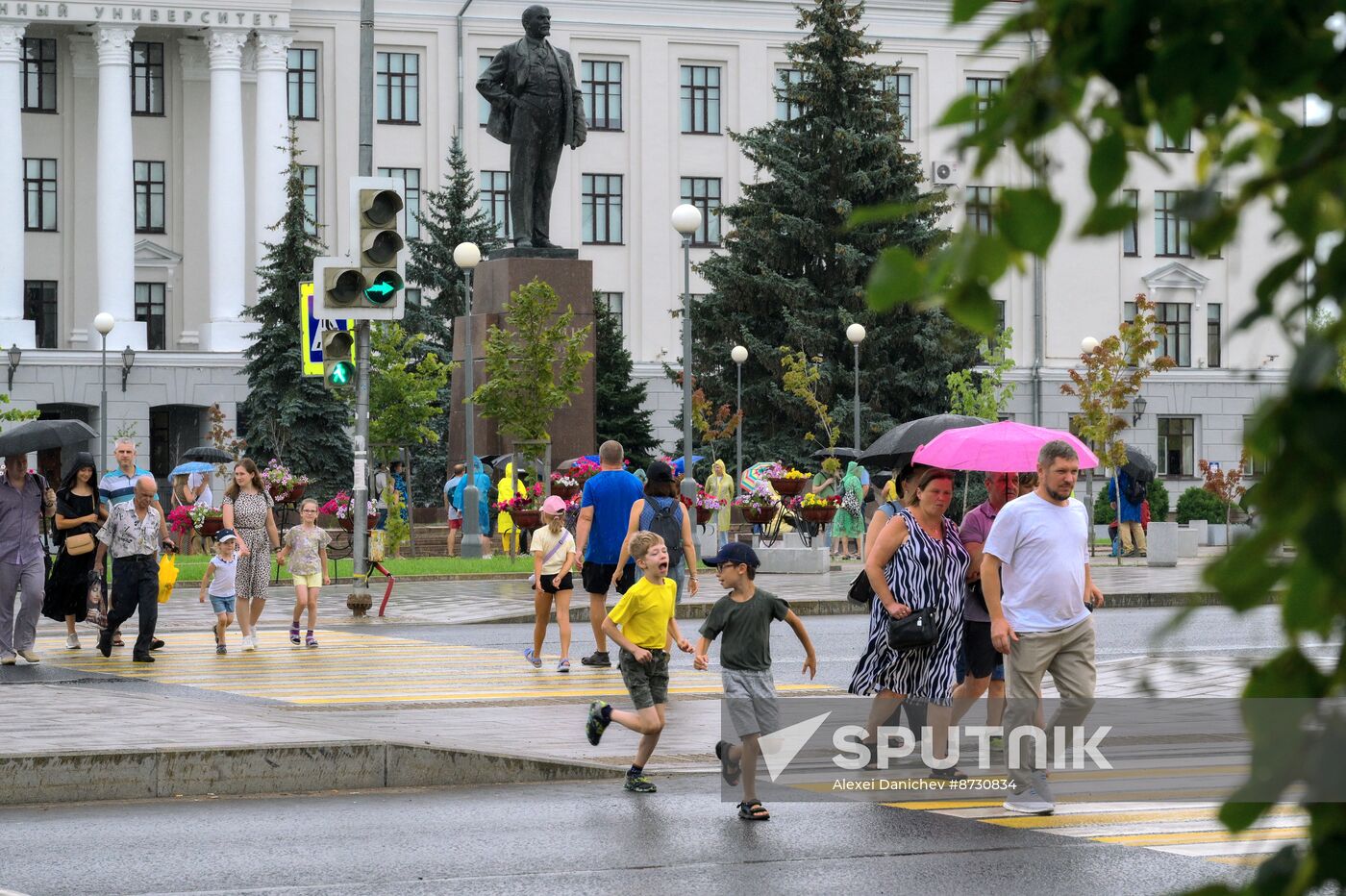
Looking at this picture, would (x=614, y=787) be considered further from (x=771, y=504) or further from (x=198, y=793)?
(x=771, y=504)

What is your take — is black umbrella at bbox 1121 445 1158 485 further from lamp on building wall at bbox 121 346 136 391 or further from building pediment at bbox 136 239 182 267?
building pediment at bbox 136 239 182 267

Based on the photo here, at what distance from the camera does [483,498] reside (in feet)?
122

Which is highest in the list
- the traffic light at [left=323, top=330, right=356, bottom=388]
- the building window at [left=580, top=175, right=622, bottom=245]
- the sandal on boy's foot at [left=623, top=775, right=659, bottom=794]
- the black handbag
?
the building window at [left=580, top=175, right=622, bottom=245]

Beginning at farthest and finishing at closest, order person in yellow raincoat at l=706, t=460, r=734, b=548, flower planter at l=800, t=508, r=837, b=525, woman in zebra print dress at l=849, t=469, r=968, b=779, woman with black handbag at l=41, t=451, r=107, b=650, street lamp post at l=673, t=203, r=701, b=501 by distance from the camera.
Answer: person in yellow raincoat at l=706, t=460, r=734, b=548, flower planter at l=800, t=508, r=837, b=525, street lamp post at l=673, t=203, r=701, b=501, woman with black handbag at l=41, t=451, r=107, b=650, woman in zebra print dress at l=849, t=469, r=968, b=779

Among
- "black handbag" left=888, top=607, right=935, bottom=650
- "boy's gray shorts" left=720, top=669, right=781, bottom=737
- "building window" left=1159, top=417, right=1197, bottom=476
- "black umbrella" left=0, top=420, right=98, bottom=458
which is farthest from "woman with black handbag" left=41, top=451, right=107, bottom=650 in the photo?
"building window" left=1159, top=417, right=1197, bottom=476

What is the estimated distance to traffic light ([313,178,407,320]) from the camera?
62.9 feet

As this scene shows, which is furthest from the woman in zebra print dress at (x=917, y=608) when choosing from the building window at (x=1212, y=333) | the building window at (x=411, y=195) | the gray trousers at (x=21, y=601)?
the building window at (x=1212, y=333)

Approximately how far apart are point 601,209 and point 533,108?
40436mm

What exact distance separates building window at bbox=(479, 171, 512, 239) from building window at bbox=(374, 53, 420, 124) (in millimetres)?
3034

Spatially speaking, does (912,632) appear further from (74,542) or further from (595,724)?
(74,542)

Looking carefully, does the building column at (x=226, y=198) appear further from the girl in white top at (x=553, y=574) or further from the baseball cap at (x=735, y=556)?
the baseball cap at (x=735, y=556)

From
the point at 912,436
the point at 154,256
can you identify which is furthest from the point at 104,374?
the point at 912,436

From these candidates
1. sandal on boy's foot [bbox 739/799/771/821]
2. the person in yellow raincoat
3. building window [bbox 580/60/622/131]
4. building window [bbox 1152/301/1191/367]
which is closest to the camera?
→ sandal on boy's foot [bbox 739/799/771/821]

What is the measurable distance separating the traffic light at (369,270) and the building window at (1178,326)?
56.6 m
